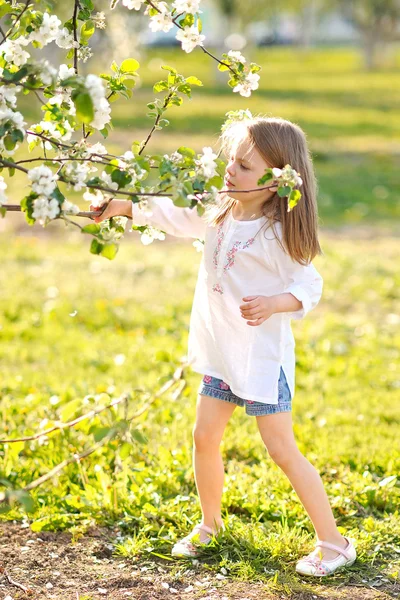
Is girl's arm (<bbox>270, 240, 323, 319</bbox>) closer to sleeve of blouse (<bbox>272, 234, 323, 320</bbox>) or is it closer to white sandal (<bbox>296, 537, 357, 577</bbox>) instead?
sleeve of blouse (<bbox>272, 234, 323, 320</bbox>)

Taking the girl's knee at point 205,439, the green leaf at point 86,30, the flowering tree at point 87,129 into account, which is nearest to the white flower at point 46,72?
the flowering tree at point 87,129

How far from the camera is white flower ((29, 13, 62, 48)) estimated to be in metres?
2.37

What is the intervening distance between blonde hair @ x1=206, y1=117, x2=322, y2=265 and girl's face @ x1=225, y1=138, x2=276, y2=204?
18 mm

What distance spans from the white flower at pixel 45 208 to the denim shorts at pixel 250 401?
977 millimetres

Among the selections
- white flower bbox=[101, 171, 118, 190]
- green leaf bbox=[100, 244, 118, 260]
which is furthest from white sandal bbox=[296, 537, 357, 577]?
white flower bbox=[101, 171, 118, 190]

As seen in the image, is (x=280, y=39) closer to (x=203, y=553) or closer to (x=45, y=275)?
(x=45, y=275)

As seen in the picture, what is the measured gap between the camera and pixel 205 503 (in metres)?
2.99

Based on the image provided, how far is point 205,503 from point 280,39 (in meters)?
54.9

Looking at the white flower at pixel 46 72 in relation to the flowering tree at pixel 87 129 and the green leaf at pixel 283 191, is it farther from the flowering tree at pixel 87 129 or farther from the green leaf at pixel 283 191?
the green leaf at pixel 283 191

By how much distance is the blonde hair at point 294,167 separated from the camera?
8.85 ft

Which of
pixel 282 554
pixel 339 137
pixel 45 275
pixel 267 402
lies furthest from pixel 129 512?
pixel 339 137

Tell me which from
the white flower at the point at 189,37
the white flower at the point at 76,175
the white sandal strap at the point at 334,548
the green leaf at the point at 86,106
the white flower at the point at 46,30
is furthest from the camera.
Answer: the white sandal strap at the point at 334,548

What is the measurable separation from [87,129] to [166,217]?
0.38m

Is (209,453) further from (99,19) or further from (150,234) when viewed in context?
(99,19)
